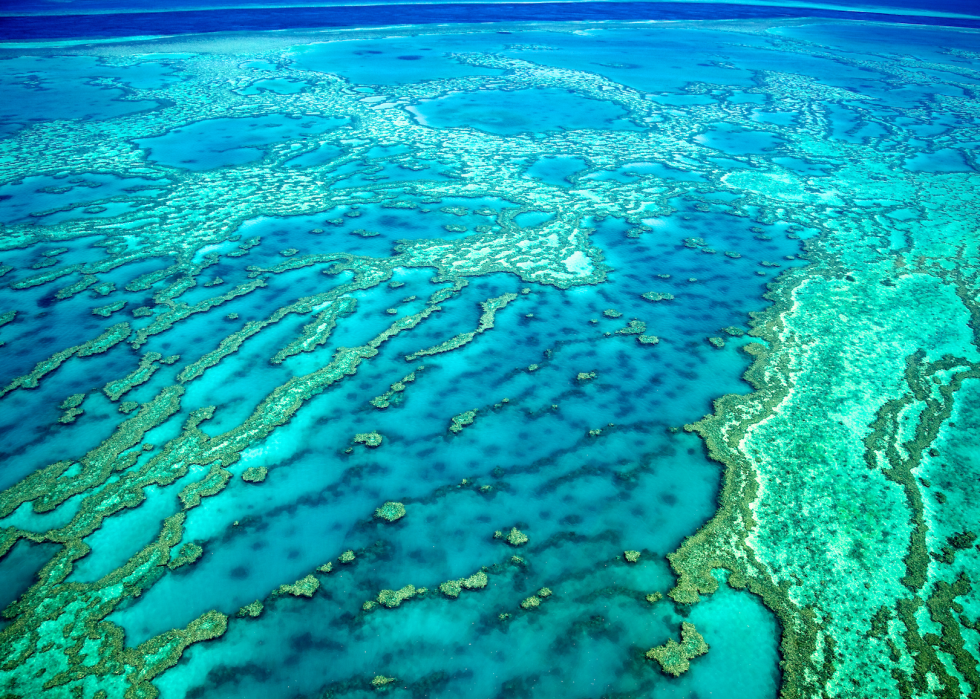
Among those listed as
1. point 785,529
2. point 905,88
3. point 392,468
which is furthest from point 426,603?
point 905,88

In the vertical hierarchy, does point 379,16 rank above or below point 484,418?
above

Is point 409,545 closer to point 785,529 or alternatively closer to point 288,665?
point 288,665

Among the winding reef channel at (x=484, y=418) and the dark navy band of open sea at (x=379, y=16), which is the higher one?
the dark navy band of open sea at (x=379, y=16)

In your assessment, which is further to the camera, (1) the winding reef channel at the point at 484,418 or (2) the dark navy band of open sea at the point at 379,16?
(2) the dark navy band of open sea at the point at 379,16

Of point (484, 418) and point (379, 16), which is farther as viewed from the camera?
point (379, 16)

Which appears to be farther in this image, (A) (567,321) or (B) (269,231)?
(B) (269,231)

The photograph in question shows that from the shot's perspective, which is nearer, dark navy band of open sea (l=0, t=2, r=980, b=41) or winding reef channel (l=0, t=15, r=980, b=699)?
winding reef channel (l=0, t=15, r=980, b=699)

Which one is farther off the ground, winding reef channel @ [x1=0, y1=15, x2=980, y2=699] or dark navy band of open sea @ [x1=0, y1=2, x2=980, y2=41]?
dark navy band of open sea @ [x1=0, y1=2, x2=980, y2=41]

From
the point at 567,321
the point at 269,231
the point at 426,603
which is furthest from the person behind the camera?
the point at 269,231
